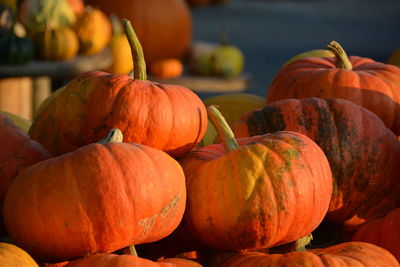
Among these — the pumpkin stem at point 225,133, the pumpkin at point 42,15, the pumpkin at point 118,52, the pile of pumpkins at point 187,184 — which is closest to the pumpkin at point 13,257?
the pile of pumpkins at point 187,184

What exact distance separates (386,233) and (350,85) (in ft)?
1.69

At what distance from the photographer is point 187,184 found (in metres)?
1.41

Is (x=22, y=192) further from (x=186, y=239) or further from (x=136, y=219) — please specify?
(x=186, y=239)

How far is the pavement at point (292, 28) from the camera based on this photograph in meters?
8.86

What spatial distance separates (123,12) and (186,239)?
5.10 m

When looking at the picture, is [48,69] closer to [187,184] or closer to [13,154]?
[13,154]

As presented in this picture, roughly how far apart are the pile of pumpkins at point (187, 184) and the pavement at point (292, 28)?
18.1ft

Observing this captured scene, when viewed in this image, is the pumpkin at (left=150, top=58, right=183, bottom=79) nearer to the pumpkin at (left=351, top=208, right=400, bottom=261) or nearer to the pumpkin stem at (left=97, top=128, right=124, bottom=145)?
the pumpkin at (left=351, top=208, right=400, bottom=261)

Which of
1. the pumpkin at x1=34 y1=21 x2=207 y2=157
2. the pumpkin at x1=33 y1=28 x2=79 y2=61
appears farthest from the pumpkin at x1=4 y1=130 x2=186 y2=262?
the pumpkin at x1=33 y1=28 x2=79 y2=61

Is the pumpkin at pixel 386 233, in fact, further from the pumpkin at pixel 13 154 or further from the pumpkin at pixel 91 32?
the pumpkin at pixel 91 32

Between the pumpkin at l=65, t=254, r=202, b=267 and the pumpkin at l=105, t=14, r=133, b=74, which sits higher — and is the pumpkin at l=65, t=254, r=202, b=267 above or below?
above

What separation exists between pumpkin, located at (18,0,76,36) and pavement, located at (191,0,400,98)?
2.75 m

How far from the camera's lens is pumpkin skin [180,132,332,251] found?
133cm

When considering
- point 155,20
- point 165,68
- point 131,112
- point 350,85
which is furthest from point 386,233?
point 165,68
